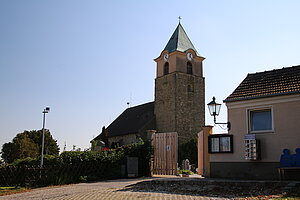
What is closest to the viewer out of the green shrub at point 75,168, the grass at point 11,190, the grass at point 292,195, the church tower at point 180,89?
the grass at point 292,195

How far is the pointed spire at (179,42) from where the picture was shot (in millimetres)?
44250

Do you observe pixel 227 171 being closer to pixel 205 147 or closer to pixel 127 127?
pixel 205 147

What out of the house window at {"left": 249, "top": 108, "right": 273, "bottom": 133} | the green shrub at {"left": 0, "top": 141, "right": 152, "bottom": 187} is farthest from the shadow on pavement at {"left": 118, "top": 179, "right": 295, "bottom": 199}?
the green shrub at {"left": 0, "top": 141, "right": 152, "bottom": 187}

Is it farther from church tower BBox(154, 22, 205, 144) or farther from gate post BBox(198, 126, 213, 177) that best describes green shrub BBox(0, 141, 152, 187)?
church tower BBox(154, 22, 205, 144)

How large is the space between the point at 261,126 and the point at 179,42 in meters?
32.8

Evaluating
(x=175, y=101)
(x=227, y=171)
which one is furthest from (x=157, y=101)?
(x=227, y=171)

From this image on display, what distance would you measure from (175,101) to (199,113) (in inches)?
155

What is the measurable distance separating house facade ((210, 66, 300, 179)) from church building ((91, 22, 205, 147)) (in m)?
27.8

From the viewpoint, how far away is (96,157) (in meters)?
17.9

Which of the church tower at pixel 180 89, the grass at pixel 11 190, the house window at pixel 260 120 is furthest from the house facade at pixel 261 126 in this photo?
the church tower at pixel 180 89

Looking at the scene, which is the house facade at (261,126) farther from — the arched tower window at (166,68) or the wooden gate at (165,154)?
the arched tower window at (166,68)

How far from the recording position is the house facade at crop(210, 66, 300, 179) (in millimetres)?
→ 12328

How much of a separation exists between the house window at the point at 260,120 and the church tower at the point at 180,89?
92.4 feet

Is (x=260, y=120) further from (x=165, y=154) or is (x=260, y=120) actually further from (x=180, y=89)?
(x=180, y=89)
